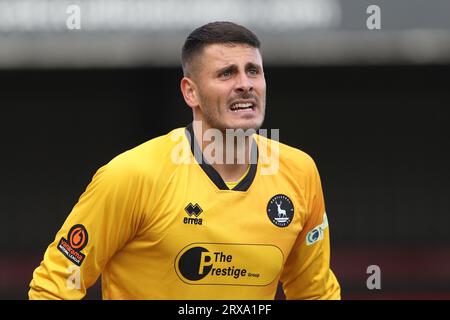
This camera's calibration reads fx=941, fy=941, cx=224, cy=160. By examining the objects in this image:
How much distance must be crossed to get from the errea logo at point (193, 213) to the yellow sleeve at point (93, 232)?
0.22 metres

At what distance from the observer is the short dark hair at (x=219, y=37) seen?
4.08 metres

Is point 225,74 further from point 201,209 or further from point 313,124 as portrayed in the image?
point 313,124

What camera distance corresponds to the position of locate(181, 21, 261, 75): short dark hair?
161 inches

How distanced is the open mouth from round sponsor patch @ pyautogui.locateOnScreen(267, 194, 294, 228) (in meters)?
0.44

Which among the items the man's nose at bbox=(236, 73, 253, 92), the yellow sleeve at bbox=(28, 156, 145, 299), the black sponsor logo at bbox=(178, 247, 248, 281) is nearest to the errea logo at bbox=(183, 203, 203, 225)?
the black sponsor logo at bbox=(178, 247, 248, 281)

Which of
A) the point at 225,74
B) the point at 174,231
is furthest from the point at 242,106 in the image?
the point at 174,231

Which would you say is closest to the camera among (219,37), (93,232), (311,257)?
(93,232)

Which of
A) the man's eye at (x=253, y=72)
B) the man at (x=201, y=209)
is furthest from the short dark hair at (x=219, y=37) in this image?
the man's eye at (x=253, y=72)

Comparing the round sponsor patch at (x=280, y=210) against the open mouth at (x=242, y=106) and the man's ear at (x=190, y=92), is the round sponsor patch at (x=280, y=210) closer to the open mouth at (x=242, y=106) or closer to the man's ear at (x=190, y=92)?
the open mouth at (x=242, y=106)

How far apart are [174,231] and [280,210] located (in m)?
0.50

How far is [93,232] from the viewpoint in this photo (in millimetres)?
3875

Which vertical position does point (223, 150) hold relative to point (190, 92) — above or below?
below
